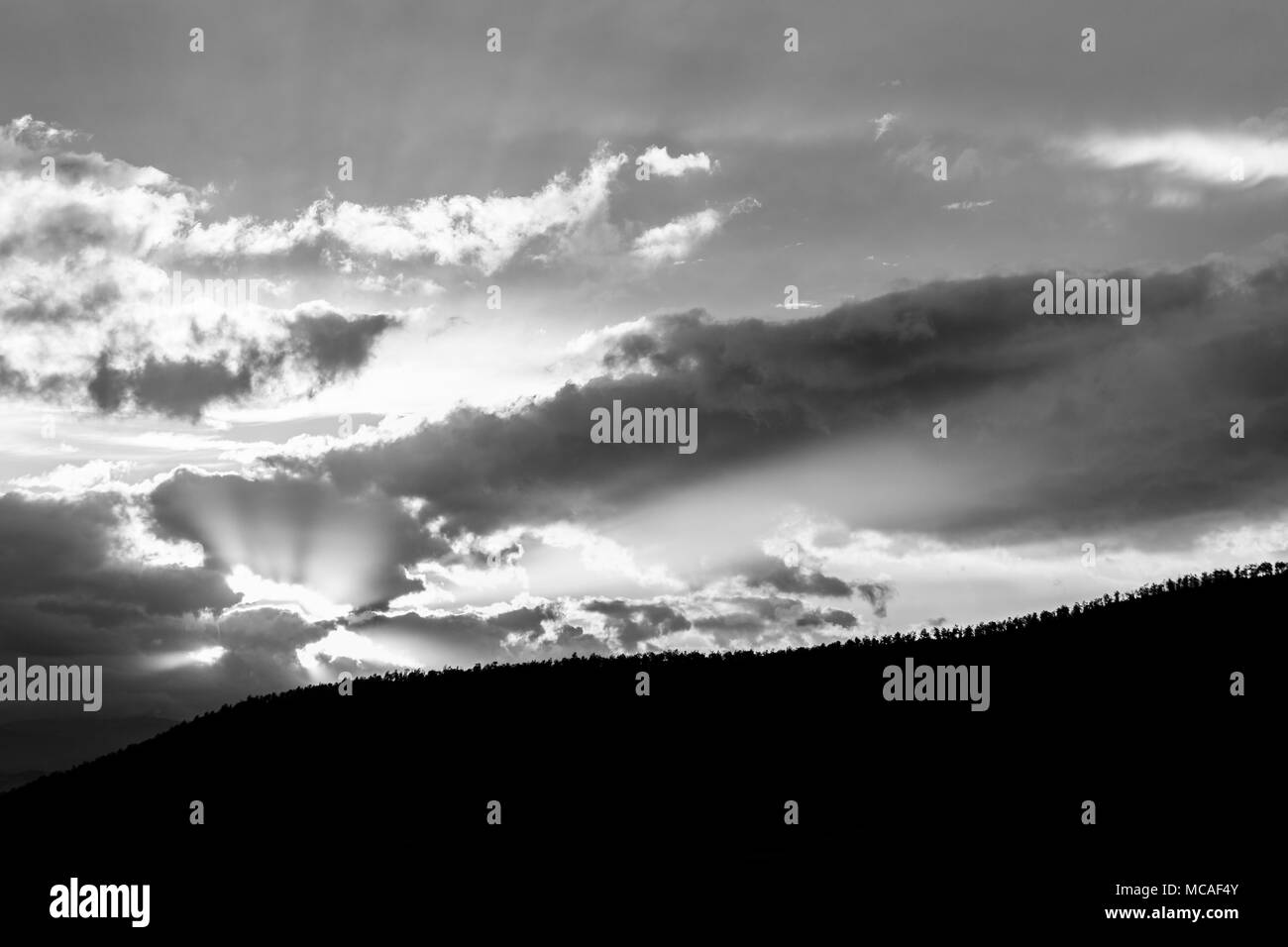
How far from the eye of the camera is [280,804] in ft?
240

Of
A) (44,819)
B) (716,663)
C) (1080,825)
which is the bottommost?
(44,819)

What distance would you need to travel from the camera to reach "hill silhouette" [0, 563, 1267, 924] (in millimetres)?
44219

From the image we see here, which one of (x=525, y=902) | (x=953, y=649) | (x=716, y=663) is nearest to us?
(x=525, y=902)

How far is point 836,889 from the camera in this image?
44531mm

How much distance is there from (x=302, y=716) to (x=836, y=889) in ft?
174

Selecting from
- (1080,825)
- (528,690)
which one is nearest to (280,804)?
(528,690)

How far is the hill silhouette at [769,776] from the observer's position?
44219 millimetres

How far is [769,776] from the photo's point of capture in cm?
5697

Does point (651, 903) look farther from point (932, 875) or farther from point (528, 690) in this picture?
point (528, 690)

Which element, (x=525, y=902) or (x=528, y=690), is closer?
(x=525, y=902)

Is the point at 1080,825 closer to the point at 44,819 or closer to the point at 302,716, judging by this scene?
the point at 302,716

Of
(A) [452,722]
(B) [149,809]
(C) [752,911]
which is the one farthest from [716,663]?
(B) [149,809]

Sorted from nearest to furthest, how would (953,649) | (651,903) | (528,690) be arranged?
(651,903) → (953,649) → (528,690)

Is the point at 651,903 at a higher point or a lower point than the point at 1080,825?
lower
